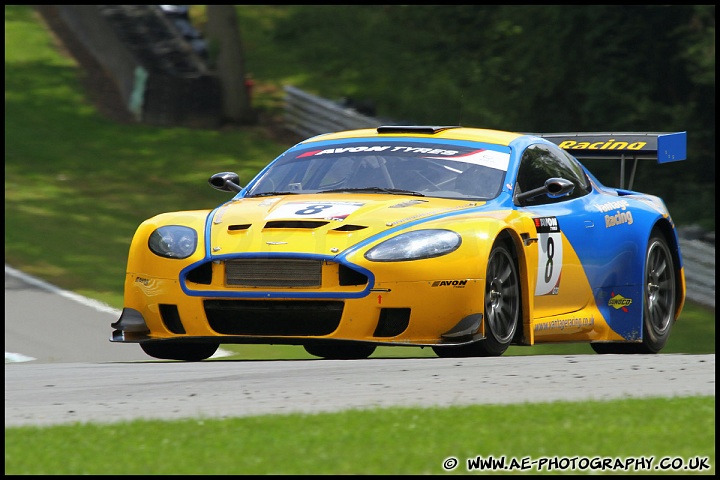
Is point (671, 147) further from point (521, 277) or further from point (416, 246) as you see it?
point (416, 246)

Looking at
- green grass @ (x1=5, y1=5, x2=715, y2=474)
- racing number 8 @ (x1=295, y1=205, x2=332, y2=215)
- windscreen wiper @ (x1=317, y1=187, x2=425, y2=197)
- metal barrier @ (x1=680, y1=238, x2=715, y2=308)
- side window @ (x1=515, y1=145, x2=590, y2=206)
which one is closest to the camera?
green grass @ (x1=5, y1=5, x2=715, y2=474)

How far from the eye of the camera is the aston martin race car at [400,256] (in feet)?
23.8

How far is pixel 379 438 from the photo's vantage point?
4766mm

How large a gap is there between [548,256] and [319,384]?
238 cm

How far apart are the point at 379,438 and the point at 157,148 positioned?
18.4m

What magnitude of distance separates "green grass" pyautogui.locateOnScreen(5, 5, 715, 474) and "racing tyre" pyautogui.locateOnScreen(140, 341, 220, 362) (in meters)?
2.24

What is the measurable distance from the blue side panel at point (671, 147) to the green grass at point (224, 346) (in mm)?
2452

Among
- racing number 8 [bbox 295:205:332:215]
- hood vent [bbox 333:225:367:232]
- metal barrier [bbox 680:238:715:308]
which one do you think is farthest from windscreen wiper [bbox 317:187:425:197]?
metal barrier [bbox 680:238:715:308]

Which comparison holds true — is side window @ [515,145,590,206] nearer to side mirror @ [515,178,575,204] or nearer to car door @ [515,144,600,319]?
car door @ [515,144,600,319]

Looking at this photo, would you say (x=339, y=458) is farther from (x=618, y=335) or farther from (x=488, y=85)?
(x=488, y=85)

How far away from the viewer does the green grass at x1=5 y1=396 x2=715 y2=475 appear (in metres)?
4.35

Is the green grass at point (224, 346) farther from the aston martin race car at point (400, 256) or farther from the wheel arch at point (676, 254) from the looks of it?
the wheel arch at point (676, 254)

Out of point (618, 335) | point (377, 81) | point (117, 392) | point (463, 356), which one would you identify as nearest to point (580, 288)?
point (618, 335)

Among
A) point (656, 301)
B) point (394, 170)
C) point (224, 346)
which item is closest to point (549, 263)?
point (394, 170)
